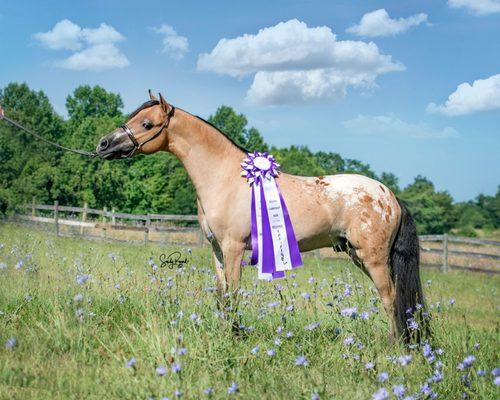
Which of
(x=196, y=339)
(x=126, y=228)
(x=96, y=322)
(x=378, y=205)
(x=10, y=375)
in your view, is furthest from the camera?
(x=126, y=228)

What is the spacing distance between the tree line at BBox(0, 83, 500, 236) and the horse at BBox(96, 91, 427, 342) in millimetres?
27535


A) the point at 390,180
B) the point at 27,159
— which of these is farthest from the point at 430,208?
the point at 27,159

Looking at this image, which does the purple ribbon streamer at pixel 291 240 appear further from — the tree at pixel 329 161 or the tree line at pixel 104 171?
the tree at pixel 329 161

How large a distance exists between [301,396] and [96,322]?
226cm

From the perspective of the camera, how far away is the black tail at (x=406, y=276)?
18.1 feet

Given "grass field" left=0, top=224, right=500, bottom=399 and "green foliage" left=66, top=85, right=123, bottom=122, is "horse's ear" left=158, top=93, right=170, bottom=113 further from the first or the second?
"green foliage" left=66, top=85, right=123, bottom=122

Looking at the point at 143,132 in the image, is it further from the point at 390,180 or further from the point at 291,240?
the point at 390,180

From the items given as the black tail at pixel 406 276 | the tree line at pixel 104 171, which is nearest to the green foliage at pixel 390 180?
the tree line at pixel 104 171

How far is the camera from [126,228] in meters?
24.9

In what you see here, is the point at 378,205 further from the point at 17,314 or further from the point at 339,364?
the point at 17,314

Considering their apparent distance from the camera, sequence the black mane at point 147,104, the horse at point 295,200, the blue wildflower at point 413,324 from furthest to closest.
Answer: the black mane at point 147,104 → the horse at point 295,200 → the blue wildflower at point 413,324

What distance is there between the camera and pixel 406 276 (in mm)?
5730

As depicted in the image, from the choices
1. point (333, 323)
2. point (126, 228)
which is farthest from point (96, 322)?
point (126, 228)

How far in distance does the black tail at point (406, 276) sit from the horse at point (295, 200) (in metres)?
0.01
